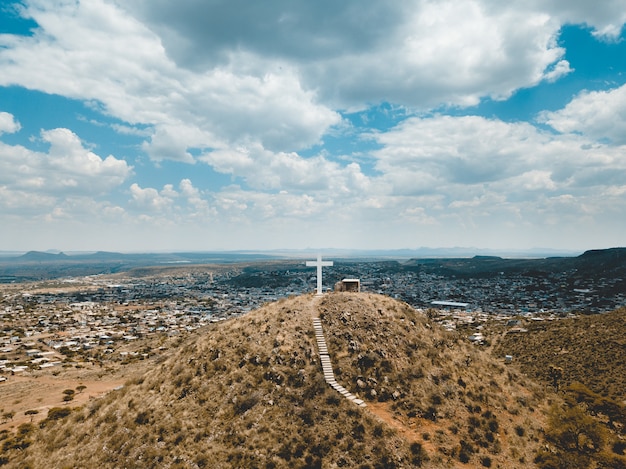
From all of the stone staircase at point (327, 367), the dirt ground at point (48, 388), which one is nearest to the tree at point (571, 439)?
the stone staircase at point (327, 367)

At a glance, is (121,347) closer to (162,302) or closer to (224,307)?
(224,307)

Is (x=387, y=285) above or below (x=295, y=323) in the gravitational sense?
below

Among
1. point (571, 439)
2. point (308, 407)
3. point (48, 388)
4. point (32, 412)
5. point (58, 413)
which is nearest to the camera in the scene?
point (308, 407)

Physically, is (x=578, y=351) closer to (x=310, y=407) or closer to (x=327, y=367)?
(x=327, y=367)

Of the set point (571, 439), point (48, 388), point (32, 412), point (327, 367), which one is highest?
point (327, 367)

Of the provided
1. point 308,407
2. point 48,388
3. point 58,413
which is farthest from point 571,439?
point 48,388

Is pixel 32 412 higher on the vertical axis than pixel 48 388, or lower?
higher

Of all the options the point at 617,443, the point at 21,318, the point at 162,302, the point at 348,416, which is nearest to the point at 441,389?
the point at 348,416
